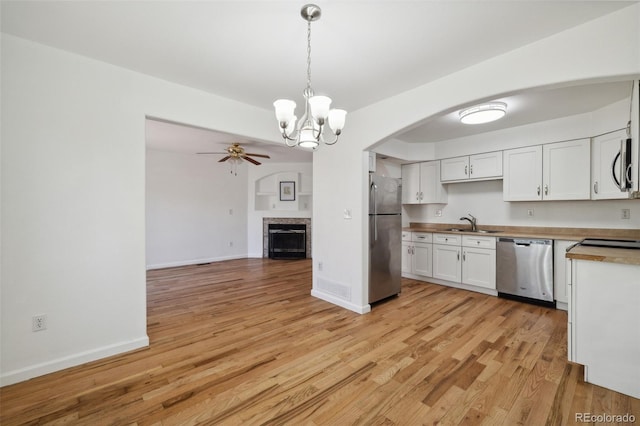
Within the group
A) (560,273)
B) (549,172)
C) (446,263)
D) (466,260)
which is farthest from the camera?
(446,263)

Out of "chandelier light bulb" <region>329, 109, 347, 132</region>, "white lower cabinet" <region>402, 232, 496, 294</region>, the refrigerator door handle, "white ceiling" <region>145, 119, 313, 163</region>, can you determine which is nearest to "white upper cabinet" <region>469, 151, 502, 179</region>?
"white lower cabinet" <region>402, 232, 496, 294</region>

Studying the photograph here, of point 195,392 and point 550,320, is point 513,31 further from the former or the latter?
point 195,392

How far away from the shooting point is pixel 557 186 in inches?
141

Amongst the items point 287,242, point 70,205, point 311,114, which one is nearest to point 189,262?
point 287,242

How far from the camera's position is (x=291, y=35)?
1.95 meters

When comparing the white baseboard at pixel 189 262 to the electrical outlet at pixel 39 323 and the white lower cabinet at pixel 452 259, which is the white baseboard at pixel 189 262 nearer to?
the electrical outlet at pixel 39 323

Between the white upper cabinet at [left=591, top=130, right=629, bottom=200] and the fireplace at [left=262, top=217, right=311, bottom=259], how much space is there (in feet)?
17.7

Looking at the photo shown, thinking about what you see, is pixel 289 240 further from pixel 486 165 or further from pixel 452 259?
pixel 486 165

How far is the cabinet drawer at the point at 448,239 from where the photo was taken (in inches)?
167

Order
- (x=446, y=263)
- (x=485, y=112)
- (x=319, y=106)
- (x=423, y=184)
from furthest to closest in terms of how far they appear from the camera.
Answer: (x=423, y=184) → (x=446, y=263) → (x=485, y=112) → (x=319, y=106)

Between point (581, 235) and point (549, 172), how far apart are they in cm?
92

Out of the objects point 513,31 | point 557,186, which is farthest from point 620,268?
point 557,186

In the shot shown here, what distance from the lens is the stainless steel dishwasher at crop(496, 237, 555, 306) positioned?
3.44 m

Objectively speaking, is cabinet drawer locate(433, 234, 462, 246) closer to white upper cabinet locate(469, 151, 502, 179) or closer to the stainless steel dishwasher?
the stainless steel dishwasher
